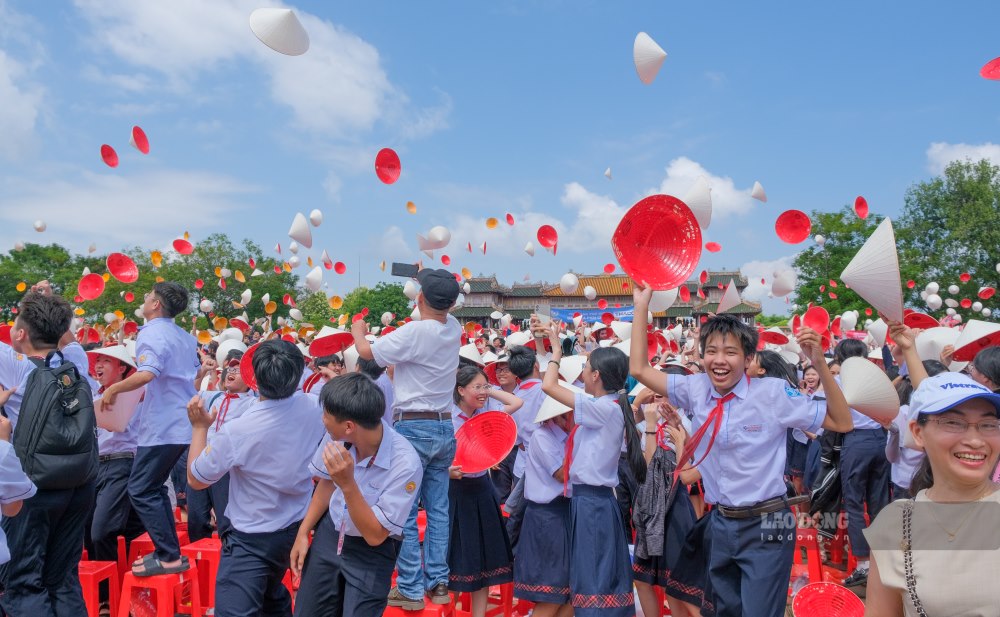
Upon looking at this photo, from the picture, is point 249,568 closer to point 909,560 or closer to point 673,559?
point 673,559

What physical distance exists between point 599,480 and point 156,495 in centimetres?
258

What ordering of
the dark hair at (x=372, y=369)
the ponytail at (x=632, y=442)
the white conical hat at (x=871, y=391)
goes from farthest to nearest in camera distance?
the dark hair at (x=372, y=369) < the ponytail at (x=632, y=442) < the white conical hat at (x=871, y=391)

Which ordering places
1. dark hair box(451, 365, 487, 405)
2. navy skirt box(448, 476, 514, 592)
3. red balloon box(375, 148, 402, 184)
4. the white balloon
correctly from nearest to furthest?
1. navy skirt box(448, 476, 514, 592)
2. dark hair box(451, 365, 487, 405)
3. red balloon box(375, 148, 402, 184)
4. the white balloon

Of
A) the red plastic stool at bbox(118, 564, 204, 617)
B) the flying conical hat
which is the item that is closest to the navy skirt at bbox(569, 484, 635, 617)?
the red plastic stool at bbox(118, 564, 204, 617)

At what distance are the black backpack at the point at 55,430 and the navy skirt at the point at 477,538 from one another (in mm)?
1843

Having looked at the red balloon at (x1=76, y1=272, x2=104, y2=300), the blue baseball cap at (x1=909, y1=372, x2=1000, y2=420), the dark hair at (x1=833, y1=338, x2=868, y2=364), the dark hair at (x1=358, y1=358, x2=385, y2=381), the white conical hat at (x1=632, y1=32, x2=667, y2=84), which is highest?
the white conical hat at (x1=632, y1=32, x2=667, y2=84)

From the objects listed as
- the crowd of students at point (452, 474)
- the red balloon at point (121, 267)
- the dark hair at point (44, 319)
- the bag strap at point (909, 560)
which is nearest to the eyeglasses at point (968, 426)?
the crowd of students at point (452, 474)

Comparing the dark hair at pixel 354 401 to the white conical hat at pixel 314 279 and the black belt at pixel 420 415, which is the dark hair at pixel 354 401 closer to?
the black belt at pixel 420 415

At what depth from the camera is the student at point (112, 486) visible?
4.14m

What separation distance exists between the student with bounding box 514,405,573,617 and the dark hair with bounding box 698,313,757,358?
0.91 meters

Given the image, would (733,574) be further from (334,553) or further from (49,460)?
(49,460)

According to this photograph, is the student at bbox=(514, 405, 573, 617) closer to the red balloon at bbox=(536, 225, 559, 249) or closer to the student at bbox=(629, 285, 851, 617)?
the student at bbox=(629, 285, 851, 617)

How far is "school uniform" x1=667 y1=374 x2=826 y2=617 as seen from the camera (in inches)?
106

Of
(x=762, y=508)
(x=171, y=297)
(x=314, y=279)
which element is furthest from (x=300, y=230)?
(x=762, y=508)
